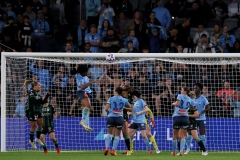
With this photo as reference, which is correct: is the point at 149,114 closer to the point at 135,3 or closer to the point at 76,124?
the point at 76,124

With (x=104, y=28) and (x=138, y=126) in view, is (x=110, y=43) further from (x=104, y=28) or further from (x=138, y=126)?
(x=138, y=126)

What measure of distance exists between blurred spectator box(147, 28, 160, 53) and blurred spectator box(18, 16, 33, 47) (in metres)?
4.10

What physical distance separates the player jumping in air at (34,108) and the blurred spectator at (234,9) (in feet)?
28.6

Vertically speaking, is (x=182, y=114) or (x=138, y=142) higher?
(x=182, y=114)

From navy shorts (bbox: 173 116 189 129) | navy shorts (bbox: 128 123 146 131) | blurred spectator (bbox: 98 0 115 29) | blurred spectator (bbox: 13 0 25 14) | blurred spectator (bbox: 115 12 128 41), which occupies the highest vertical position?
blurred spectator (bbox: 13 0 25 14)

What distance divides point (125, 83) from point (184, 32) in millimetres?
4180

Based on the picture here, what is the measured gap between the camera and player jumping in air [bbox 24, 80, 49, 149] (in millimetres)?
24781

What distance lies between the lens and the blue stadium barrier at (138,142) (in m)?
26.8

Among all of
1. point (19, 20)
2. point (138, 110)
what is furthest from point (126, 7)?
point (138, 110)

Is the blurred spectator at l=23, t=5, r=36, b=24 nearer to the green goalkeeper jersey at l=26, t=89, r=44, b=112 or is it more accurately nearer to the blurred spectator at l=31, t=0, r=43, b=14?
the blurred spectator at l=31, t=0, r=43, b=14

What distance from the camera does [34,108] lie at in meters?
25.1

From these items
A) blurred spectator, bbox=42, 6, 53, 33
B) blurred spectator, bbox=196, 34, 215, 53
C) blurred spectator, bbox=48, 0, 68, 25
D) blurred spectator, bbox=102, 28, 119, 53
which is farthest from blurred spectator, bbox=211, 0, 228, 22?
blurred spectator, bbox=42, 6, 53, 33

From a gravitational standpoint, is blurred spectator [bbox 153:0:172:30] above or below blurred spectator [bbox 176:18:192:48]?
above

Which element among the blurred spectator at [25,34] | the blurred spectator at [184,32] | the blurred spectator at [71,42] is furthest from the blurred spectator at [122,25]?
the blurred spectator at [25,34]
